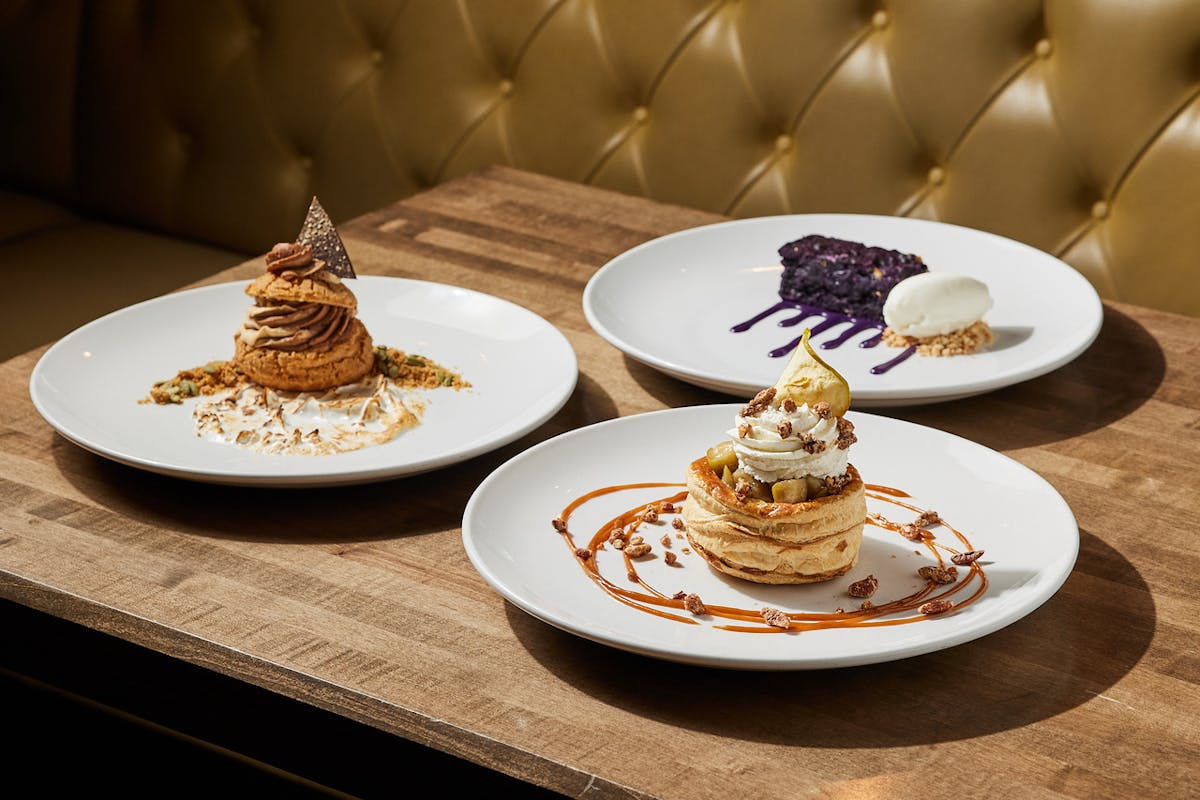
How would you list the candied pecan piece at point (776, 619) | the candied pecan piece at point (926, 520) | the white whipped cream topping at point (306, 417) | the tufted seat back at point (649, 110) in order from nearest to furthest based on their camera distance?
the candied pecan piece at point (776, 619) → the candied pecan piece at point (926, 520) → the white whipped cream topping at point (306, 417) → the tufted seat back at point (649, 110)

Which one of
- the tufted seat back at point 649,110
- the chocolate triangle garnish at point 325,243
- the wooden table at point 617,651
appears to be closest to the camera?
the wooden table at point 617,651

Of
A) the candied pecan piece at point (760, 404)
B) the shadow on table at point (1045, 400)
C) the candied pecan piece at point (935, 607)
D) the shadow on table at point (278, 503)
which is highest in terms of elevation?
the candied pecan piece at point (760, 404)

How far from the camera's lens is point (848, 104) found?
2574 mm

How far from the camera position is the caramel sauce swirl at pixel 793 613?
1058 mm

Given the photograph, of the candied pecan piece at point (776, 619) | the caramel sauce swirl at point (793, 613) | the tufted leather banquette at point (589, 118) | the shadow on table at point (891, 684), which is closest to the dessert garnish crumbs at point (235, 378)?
the caramel sauce swirl at point (793, 613)

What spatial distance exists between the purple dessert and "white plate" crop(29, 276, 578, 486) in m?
0.39

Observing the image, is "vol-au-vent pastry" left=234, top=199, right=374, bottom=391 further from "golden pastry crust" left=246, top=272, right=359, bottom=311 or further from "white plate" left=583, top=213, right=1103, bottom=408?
"white plate" left=583, top=213, right=1103, bottom=408

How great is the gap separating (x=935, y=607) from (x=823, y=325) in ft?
2.37

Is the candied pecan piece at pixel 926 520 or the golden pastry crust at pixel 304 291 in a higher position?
the golden pastry crust at pixel 304 291

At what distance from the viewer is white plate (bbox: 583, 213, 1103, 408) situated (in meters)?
1.51

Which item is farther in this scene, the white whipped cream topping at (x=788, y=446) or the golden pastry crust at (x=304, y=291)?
the golden pastry crust at (x=304, y=291)

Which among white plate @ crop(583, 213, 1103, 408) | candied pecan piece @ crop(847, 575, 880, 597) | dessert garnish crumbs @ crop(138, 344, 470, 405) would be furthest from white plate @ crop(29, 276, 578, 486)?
candied pecan piece @ crop(847, 575, 880, 597)

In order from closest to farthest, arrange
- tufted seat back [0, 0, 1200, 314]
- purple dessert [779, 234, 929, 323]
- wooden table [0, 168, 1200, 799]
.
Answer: wooden table [0, 168, 1200, 799], purple dessert [779, 234, 929, 323], tufted seat back [0, 0, 1200, 314]

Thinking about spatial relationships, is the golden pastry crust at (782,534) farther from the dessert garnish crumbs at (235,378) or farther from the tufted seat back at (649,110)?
the tufted seat back at (649,110)
